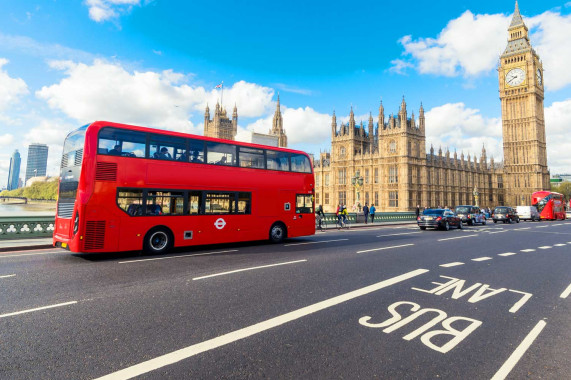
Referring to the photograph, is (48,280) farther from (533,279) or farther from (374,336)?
(533,279)

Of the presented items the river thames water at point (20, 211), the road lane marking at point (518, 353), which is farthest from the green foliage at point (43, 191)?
the road lane marking at point (518, 353)

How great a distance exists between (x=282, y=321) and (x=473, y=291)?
4.26m

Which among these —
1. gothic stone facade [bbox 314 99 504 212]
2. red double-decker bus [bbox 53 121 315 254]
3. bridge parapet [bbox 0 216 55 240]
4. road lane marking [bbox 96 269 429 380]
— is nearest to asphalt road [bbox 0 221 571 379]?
road lane marking [bbox 96 269 429 380]

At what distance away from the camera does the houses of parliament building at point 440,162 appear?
5497cm

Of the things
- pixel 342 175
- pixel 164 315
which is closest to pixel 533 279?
pixel 164 315

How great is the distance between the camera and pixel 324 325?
433cm

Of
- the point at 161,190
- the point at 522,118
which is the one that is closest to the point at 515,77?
the point at 522,118

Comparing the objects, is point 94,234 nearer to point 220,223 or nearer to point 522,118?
point 220,223

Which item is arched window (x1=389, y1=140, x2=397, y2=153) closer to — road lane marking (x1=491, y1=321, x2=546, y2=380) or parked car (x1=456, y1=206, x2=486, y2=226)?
parked car (x1=456, y1=206, x2=486, y2=226)

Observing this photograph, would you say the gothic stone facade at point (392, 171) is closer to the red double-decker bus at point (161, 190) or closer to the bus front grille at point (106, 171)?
the red double-decker bus at point (161, 190)

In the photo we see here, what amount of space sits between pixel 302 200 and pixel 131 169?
297 inches

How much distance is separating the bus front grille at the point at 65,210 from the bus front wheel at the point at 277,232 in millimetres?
7355

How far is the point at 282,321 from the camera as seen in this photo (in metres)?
4.42

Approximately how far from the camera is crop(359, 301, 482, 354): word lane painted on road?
3.87m
